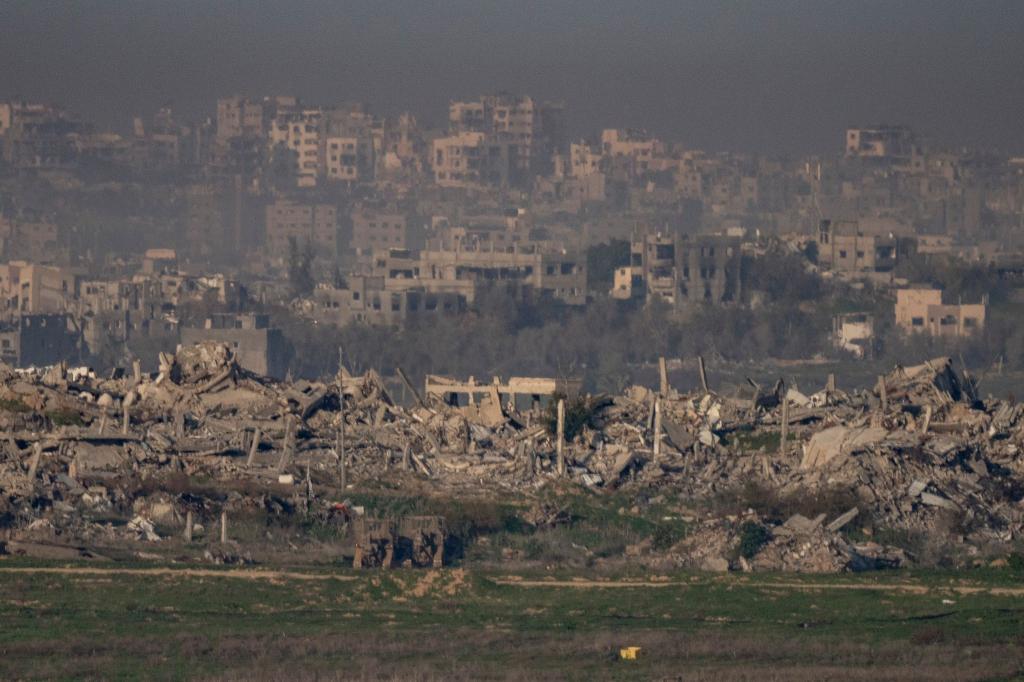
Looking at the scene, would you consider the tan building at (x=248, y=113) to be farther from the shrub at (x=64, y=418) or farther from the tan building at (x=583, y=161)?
the shrub at (x=64, y=418)

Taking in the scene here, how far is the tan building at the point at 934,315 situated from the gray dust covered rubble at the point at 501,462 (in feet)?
149

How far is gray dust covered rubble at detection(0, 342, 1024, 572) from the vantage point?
1177 inches

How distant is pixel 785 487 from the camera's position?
32.8 metres

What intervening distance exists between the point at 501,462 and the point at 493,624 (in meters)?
9.49

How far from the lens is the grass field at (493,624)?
74.4 feet

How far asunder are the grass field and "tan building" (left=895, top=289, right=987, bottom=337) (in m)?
56.4

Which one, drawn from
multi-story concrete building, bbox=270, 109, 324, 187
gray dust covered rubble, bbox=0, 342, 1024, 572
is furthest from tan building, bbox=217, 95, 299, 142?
gray dust covered rubble, bbox=0, 342, 1024, 572

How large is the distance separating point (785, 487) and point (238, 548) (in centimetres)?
669

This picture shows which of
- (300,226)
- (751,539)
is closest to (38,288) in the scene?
(300,226)

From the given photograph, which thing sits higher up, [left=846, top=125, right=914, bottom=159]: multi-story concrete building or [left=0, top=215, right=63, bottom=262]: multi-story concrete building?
[left=846, top=125, right=914, bottom=159]: multi-story concrete building

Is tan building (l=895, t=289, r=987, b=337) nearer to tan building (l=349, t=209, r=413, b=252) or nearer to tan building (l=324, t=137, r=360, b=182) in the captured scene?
tan building (l=349, t=209, r=413, b=252)

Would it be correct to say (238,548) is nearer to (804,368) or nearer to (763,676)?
(763,676)

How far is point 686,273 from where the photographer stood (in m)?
97.8

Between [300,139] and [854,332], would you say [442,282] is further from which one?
[300,139]
